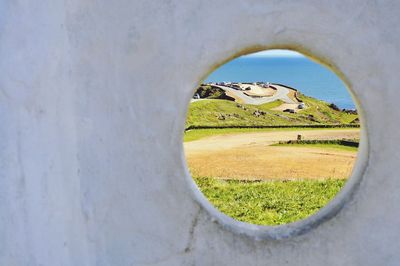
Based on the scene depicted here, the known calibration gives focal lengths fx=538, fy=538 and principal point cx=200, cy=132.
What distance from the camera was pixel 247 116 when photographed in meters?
22.8

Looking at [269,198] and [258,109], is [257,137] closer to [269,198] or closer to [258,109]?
[258,109]

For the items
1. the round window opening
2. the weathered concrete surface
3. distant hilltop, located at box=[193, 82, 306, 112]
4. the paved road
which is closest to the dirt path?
the round window opening

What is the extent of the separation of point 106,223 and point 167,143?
27.3 inches

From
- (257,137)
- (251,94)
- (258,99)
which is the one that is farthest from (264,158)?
(251,94)

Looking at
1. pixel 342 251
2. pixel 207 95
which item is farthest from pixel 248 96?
pixel 342 251

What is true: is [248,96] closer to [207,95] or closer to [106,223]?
[207,95]

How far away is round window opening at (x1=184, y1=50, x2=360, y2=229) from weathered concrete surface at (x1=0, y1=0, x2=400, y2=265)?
318 millimetres

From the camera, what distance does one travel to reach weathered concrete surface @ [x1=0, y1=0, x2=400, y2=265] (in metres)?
3.35

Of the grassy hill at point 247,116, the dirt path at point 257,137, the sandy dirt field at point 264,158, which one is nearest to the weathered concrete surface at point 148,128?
the sandy dirt field at point 264,158

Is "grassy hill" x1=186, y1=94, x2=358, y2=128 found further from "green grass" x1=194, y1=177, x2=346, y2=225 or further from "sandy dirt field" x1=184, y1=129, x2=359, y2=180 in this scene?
"green grass" x1=194, y1=177, x2=346, y2=225

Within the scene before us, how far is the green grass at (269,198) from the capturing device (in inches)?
350

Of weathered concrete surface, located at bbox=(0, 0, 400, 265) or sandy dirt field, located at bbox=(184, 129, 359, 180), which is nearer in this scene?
weathered concrete surface, located at bbox=(0, 0, 400, 265)

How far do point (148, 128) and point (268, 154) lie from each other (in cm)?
1235

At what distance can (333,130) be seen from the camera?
772 inches
